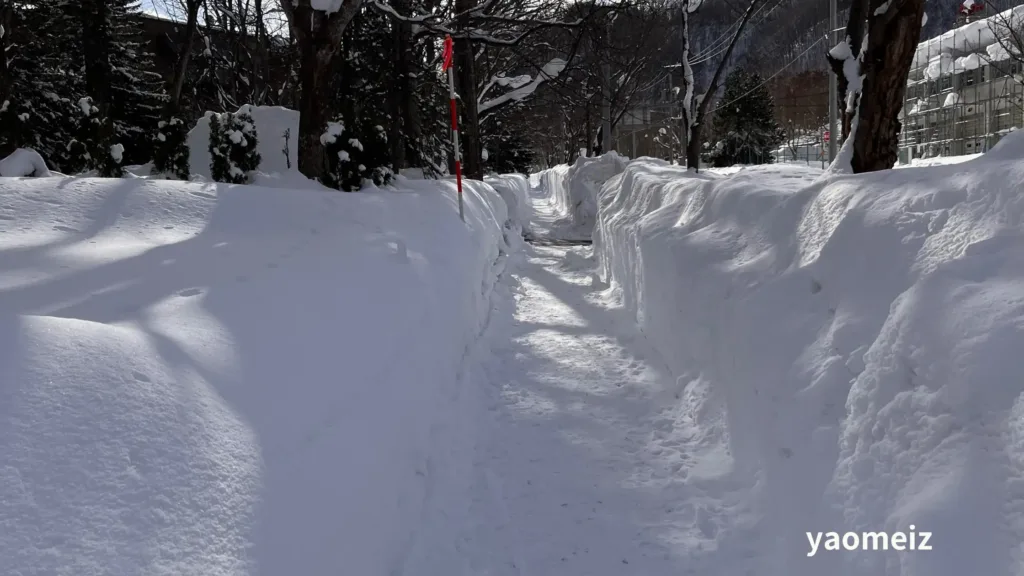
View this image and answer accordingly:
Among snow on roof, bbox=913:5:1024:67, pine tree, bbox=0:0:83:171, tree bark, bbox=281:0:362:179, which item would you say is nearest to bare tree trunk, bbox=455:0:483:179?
tree bark, bbox=281:0:362:179

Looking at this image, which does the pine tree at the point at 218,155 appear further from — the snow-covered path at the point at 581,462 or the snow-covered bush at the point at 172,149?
the snow-covered path at the point at 581,462

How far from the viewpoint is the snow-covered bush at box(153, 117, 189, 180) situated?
8.78m

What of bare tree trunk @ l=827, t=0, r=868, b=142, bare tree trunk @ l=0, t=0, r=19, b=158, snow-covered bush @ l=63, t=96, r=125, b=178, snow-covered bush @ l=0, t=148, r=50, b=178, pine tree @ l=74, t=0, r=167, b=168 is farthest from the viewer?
pine tree @ l=74, t=0, r=167, b=168

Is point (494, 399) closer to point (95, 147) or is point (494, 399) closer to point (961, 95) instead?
point (95, 147)

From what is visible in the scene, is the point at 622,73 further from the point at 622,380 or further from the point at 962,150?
the point at 622,380

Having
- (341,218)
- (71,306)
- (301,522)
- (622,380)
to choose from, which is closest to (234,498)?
(301,522)

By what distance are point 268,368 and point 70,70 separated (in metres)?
30.4

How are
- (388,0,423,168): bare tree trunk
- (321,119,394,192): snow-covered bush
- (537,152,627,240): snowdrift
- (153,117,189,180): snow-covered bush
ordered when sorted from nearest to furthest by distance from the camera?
(153,117,189,180): snow-covered bush → (321,119,394,192): snow-covered bush → (388,0,423,168): bare tree trunk → (537,152,627,240): snowdrift

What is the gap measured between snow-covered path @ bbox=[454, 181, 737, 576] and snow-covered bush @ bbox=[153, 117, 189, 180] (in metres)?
4.97

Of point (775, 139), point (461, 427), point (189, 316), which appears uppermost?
point (775, 139)

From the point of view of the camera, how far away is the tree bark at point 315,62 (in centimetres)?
861

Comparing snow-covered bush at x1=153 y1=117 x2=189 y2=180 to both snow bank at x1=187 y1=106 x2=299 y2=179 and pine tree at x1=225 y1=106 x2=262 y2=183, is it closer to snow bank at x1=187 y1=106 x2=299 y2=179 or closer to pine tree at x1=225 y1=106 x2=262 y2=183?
pine tree at x1=225 y1=106 x2=262 y2=183

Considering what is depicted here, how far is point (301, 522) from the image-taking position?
A: 2283 mm

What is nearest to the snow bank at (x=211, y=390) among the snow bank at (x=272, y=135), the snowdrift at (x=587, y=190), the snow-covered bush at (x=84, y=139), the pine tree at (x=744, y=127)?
the snow-covered bush at (x=84, y=139)
